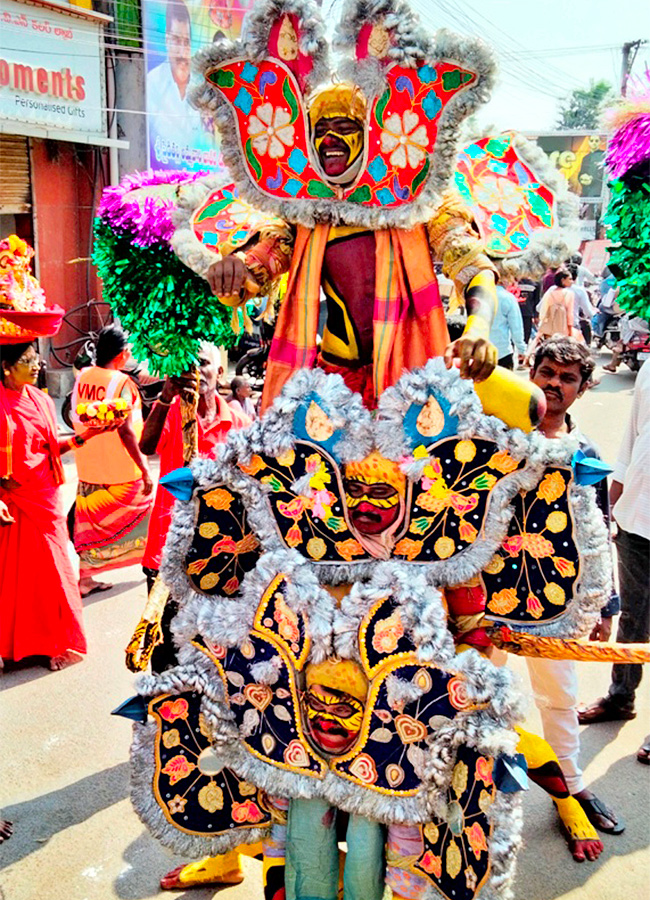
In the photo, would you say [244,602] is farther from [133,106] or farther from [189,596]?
[133,106]

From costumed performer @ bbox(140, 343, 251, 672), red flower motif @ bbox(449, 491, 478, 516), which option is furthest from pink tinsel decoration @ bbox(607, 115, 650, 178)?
costumed performer @ bbox(140, 343, 251, 672)

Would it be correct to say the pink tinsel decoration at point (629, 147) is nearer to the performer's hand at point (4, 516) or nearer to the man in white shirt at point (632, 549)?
the man in white shirt at point (632, 549)

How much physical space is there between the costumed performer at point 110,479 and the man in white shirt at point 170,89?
347 inches

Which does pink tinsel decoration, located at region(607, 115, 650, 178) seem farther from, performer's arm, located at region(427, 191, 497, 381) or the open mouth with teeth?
the open mouth with teeth

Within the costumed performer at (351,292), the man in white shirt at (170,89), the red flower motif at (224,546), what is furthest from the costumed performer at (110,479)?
the man in white shirt at (170,89)

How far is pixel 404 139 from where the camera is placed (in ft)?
6.98

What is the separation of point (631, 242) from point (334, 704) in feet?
4.73

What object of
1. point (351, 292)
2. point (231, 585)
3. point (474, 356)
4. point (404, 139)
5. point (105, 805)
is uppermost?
point (404, 139)

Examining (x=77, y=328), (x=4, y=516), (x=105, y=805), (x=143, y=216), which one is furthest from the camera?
(x=77, y=328)

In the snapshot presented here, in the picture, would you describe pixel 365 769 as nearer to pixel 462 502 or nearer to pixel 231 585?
pixel 231 585

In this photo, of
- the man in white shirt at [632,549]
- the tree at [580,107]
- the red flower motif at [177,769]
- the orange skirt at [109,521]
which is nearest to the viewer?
the red flower motif at [177,769]

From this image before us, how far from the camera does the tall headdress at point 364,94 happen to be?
202 cm

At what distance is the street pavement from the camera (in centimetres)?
293

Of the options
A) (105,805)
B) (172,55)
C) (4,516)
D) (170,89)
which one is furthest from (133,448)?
(172,55)
